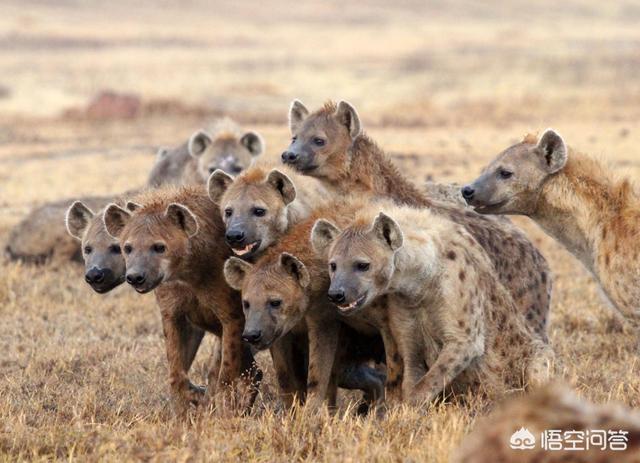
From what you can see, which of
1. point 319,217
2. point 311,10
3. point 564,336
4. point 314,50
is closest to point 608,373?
point 564,336

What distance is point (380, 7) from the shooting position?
66938 mm

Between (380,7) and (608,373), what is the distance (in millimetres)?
61867

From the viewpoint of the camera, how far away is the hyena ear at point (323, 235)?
5578 millimetres

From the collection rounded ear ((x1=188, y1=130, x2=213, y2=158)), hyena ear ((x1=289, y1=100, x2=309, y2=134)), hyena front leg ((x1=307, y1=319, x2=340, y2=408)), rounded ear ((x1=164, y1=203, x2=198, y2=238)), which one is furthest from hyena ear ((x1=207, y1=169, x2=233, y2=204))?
rounded ear ((x1=188, y1=130, x2=213, y2=158))

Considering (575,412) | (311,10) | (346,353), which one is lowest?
(311,10)

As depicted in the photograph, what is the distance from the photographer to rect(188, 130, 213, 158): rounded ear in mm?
10523

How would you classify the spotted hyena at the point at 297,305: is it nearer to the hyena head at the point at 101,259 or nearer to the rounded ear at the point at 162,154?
the hyena head at the point at 101,259

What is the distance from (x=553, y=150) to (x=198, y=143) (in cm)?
501

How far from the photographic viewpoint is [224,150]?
10500 mm

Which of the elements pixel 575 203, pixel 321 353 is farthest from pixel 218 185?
pixel 575 203

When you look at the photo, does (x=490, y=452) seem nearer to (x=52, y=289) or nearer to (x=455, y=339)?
(x=455, y=339)

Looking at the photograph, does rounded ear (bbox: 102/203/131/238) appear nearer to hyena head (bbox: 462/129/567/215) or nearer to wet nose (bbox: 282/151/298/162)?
wet nose (bbox: 282/151/298/162)

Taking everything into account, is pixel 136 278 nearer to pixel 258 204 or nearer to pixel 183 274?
pixel 183 274

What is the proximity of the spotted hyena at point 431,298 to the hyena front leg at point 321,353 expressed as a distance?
33 centimetres
